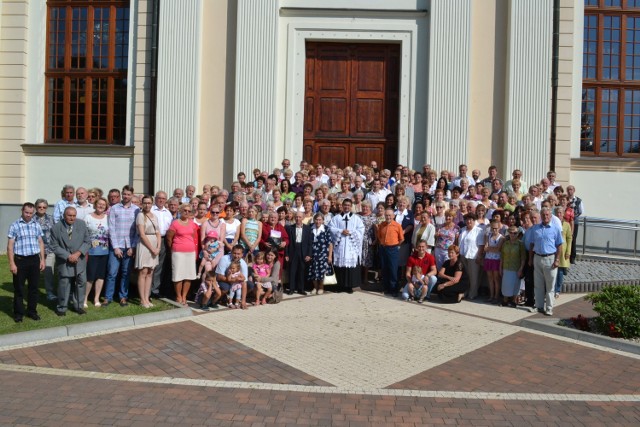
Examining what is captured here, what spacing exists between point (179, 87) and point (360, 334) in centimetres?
1095

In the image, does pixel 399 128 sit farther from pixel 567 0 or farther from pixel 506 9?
pixel 567 0

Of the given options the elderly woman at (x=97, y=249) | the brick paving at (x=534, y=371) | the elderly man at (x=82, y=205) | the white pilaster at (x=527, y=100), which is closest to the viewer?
the brick paving at (x=534, y=371)

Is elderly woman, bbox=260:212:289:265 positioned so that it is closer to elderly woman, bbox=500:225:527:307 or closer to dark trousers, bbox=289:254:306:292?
dark trousers, bbox=289:254:306:292

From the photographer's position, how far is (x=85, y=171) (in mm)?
19641

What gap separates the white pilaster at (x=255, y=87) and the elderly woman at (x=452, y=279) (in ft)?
23.8

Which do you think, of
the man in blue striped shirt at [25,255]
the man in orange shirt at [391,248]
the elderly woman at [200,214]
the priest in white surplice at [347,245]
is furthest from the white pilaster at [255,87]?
the man in blue striped shirt at [25,255]

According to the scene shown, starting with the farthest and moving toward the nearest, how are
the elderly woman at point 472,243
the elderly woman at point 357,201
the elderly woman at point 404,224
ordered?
the elderly woman at point 357,201
the elderly woman at point 404,224
the elderly woman at point 472,243

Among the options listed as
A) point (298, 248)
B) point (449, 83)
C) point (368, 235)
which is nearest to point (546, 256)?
point (368, 235)

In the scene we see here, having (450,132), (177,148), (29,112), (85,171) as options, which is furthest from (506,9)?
(29,112)

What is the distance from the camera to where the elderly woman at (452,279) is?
12.3m

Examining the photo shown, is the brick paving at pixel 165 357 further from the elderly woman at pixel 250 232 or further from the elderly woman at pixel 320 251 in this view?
the elderly woman at pixel 320 251

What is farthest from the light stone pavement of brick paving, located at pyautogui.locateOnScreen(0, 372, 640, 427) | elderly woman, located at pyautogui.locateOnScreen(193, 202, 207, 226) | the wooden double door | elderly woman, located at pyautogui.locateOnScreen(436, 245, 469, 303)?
the wooden double door

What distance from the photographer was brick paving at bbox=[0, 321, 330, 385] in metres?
8.08

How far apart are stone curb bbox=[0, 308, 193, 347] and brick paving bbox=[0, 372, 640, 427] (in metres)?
1.82
